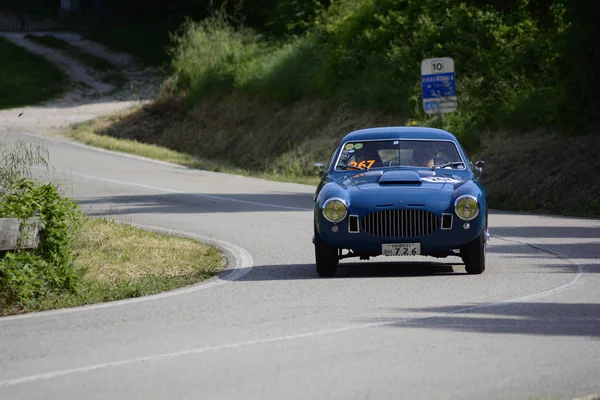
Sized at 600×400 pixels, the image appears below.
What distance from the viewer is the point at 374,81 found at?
37.2 metres

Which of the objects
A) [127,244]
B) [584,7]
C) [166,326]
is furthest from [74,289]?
[584,7]

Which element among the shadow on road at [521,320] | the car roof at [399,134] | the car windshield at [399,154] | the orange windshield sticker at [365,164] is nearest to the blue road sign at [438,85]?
the car roof at [399,134]

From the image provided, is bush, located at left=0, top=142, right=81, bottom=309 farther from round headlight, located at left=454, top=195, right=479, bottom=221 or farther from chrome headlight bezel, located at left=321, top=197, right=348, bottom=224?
round headlight, located at left=454, top=195, right=479, bottom=221

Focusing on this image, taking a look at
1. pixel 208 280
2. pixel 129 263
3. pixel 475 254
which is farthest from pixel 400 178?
pixel 129 263

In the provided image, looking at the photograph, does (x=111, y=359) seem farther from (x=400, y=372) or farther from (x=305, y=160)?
(x=305, y=160)

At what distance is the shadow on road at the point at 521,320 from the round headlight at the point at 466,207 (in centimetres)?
203

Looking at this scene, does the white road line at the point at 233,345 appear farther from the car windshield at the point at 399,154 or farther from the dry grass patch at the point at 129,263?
the dry grass patch at the point at 129,263

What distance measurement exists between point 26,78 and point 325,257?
1714 inches

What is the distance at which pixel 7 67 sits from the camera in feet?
187

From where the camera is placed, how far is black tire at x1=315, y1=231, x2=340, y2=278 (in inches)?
531

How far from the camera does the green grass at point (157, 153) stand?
3303cm

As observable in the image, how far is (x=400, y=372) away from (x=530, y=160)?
62.0ft

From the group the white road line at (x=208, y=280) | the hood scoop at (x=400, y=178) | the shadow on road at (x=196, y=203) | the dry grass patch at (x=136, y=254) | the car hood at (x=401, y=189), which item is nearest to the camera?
the white road line at (x=208, y=280)

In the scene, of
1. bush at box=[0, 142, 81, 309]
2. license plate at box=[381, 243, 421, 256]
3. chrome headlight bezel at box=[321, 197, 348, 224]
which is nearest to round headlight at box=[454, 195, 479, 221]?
license plate at box=[381, 243, 421, 256]
